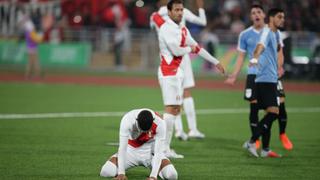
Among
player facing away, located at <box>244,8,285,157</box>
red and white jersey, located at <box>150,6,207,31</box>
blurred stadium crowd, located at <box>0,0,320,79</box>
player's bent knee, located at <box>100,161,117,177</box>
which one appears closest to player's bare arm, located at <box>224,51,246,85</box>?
player facing away, located at <box>244,8,285,157</box>

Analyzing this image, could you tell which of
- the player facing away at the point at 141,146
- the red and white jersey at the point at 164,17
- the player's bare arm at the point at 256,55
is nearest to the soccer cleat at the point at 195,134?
the red and white jersey at the point at 164,17

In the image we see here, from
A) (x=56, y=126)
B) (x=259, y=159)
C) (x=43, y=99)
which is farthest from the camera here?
(x=43, y=99)

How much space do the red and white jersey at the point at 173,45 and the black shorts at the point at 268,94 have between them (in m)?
1.41

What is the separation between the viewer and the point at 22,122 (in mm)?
16141

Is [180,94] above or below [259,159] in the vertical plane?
above

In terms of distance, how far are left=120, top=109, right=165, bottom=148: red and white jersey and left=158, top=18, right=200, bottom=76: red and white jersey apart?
2.32 m

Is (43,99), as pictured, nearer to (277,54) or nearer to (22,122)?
(22,122)

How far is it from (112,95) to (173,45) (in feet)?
40.2

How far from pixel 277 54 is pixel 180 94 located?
1.86 meters

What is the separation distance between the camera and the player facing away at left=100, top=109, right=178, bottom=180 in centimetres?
928

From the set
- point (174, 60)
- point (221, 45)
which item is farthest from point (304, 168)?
point (221, 45)

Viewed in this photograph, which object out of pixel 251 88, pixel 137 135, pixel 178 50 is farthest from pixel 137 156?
pixel 251 88

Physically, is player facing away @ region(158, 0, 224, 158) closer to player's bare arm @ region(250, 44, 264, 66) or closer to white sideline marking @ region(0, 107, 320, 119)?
player's bare arm @ region(250, 44, 264, 66)

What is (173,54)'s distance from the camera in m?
11.8
